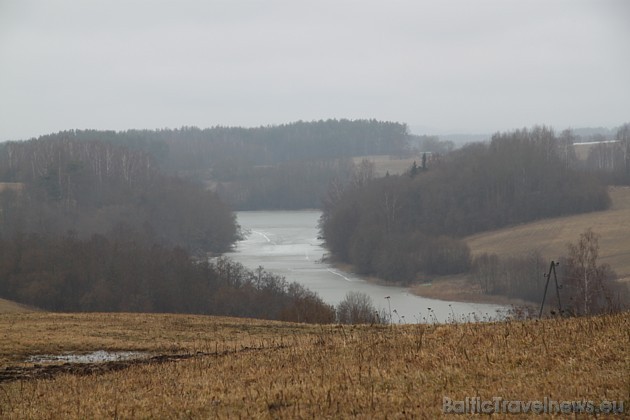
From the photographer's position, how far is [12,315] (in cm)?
2486

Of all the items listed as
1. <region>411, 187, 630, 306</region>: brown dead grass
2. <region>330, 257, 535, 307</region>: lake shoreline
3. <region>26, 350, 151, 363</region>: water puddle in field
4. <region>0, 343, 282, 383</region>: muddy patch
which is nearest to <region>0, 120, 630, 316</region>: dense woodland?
<region>330, 257, 535, 307</region>: lake shoreline

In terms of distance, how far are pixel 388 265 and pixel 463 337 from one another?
291 feet

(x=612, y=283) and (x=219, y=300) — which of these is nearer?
(x=612, y=283)

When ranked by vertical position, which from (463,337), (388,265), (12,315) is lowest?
(388,265)

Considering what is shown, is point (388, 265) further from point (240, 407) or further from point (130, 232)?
point (240, 407)

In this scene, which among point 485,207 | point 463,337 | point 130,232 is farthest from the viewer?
point 485,207

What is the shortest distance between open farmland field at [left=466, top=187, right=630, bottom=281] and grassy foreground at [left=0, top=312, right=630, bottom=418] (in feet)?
217

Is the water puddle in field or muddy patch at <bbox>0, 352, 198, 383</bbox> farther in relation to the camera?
the water puddle in field

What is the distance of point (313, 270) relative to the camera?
99.8 meters

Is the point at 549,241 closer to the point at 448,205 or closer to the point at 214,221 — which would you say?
the point at 448,205

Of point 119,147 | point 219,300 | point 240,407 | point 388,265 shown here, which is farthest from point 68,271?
point 119,147

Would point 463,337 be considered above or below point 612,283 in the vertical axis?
above

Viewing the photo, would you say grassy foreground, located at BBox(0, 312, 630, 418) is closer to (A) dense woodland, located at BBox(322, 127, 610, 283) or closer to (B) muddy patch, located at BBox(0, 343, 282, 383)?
(B) muddy patch, located at BBox(0, 343, 282, 383)

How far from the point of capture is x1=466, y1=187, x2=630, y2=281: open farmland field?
267 ft
